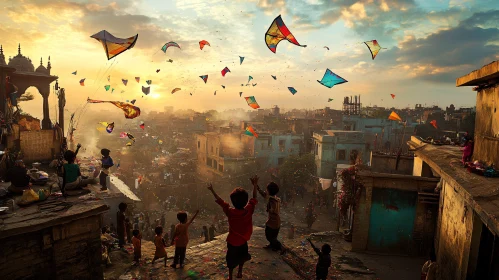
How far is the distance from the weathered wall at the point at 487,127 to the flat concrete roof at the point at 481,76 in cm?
29

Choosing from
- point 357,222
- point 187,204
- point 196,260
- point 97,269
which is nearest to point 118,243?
point 97,269

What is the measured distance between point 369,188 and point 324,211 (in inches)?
620

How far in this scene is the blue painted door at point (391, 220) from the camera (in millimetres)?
10953

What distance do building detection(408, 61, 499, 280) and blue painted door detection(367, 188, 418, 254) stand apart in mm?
2203

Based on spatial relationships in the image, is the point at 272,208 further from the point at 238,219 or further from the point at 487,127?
the point at 487,127

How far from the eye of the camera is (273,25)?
32.7 feet

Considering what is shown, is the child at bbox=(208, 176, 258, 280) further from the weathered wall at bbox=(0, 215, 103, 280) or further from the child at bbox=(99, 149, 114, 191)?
the child at bbox=(99, 149, 114, 191)

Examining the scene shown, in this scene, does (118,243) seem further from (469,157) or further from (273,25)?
(469,157)

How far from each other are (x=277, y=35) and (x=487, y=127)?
22.5ft

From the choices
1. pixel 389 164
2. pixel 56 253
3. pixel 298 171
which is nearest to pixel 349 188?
pixel 389 164

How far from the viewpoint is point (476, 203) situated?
4.89 metres

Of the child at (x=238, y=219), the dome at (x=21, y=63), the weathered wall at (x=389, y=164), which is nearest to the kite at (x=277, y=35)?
the child at (x=238, y=219)

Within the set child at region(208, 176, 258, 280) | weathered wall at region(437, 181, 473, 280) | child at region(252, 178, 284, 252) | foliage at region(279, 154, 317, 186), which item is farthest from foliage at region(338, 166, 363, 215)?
foliage at region(279, 154, 317, 186)

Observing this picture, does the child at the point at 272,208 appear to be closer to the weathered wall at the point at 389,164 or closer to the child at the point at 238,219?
the child at the point at 238,219
